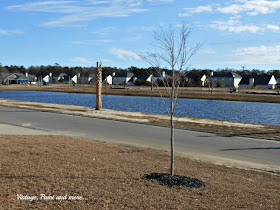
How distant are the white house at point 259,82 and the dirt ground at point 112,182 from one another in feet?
328

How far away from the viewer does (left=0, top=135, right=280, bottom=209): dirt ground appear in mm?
5801

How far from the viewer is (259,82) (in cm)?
10462

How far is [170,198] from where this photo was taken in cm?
612

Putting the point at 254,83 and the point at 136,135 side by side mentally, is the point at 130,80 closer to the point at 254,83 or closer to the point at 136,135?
the point at 254,83

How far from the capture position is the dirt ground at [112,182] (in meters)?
5.80

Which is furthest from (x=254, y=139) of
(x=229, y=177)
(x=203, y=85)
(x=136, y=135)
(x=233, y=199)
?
(x=203, y=85)

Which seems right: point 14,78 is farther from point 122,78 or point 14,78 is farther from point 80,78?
point 122,78

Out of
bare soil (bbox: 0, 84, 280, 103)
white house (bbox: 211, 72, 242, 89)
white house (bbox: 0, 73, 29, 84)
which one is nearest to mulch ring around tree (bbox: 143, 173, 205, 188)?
bare soil (bbox: 0, 84, 280, 103)

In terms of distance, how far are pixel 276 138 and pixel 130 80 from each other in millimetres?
118119

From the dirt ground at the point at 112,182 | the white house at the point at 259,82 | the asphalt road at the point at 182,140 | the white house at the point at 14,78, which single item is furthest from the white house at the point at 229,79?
the dirt ground at the point at 112,182

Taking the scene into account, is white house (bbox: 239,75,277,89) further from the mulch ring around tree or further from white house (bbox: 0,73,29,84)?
the mulch ring around tree

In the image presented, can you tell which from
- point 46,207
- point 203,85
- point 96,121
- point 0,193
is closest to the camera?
point 46,207

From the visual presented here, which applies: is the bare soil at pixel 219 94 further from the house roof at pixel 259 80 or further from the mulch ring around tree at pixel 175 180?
the mulch ring around tree at pixel 175 180

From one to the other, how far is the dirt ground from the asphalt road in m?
1.50
